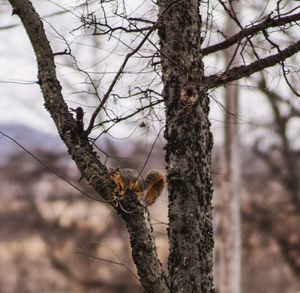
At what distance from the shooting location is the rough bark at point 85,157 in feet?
13.6

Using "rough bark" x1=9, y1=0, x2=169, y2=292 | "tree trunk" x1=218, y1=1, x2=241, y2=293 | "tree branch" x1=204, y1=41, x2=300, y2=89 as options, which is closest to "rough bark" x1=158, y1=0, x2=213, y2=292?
"rough bark" x1=9, y1=0, x2=169, y2=292

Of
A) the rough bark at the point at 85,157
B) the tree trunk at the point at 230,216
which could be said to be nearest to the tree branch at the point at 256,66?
the rough bark at the point at 85,157

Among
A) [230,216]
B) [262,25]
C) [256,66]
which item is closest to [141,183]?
[256,66]

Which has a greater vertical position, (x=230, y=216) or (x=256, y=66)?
(x=230, y=216)

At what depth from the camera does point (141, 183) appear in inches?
170

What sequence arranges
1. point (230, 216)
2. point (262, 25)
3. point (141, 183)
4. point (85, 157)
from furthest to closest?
point (230, 216) → point (262, 25) → point (141, 183) → point (85, 157)

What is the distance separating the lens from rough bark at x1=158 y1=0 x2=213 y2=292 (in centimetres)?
416

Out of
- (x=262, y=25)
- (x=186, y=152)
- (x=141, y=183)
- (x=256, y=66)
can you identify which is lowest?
(x=141, y=183)

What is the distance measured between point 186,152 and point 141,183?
29cm

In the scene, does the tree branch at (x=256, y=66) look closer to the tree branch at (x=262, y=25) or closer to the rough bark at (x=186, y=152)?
the tree branch at (x=262, y=25)

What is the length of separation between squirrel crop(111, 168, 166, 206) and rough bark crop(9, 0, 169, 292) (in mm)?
51

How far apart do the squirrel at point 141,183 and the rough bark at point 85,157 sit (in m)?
0.05

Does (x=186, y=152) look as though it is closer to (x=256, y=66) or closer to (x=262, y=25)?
(x=256, y=66)

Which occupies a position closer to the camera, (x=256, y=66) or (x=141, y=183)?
(x=141, y=183)
